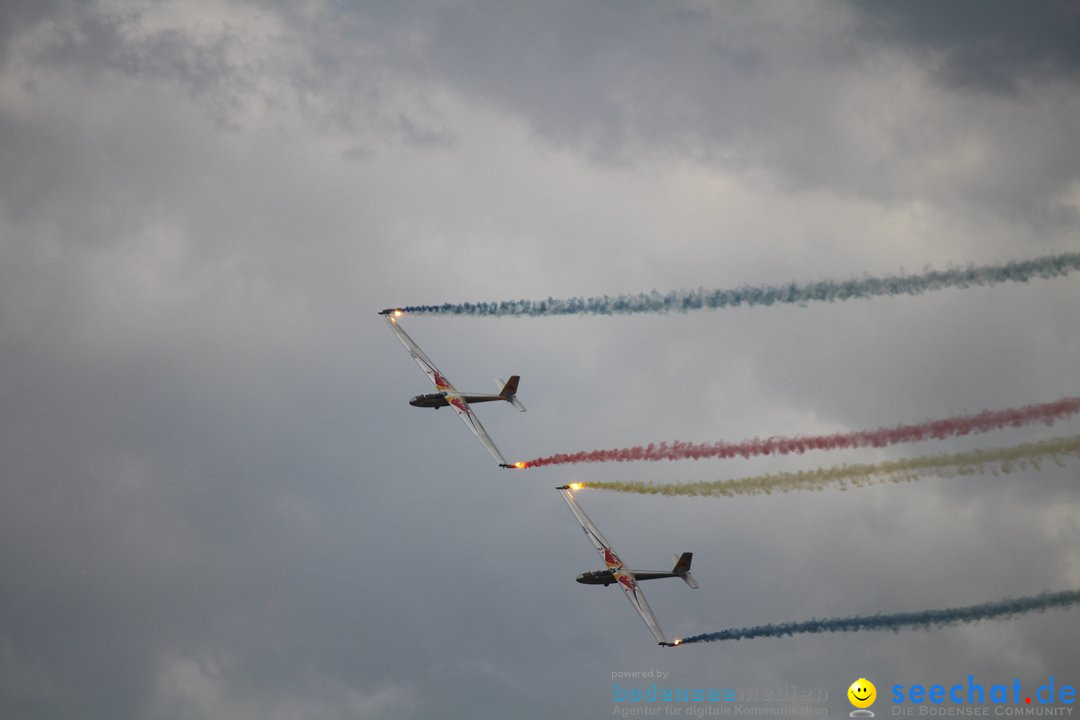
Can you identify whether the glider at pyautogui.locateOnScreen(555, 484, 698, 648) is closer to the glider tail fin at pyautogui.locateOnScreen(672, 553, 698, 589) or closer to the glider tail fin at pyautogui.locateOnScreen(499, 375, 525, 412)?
the glider tail fin at pyautogui.locateOnScreen(672, 553, 698, 589)

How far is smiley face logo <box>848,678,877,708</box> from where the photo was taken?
10344 cm

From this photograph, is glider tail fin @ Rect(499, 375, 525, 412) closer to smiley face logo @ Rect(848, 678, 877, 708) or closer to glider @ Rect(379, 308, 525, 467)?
glider @ Rect(379, 308, 525, 467)

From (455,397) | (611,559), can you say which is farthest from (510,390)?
(611,559)

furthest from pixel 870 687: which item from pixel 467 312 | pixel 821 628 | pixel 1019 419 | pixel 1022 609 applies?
pixel 467 312

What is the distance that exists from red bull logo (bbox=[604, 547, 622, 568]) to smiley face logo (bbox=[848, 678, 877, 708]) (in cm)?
1997

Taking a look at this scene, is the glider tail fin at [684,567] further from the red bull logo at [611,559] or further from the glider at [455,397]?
the glider at [455,397]

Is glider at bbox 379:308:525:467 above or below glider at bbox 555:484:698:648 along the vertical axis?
above

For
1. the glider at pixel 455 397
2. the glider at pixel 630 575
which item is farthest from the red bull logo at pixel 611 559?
the glider at pixel 455 397

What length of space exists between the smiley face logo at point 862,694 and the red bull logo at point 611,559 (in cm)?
1997

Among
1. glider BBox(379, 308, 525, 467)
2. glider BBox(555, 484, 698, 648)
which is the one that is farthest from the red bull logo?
glider BBox(379, 308, 525, 467)

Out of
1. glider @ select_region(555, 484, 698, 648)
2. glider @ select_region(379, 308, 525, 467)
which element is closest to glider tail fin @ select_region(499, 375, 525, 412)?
glider @ select_region(379, 308, 525, 467)

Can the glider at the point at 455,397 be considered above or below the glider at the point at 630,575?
above

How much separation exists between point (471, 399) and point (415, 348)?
22.4 ft

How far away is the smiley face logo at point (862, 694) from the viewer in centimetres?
10344
